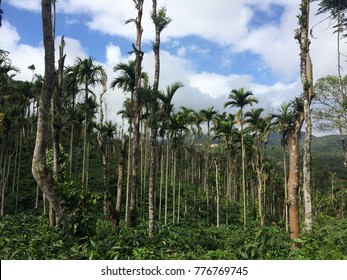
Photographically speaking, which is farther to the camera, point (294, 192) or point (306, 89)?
point (306, 89)

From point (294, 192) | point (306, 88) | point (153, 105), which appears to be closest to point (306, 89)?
point (306, 88)

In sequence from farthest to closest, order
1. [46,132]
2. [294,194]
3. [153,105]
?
[153,105] < [294,194] < [46,132]

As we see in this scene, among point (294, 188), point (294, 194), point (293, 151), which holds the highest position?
point (293, 151)

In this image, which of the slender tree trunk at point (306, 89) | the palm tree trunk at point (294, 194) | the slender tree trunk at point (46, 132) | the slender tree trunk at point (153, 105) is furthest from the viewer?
the slender tree trunk at point (153, 105)

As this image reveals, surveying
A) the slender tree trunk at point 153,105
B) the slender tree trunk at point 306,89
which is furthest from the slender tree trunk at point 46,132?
the slender tree trunk at point 306,89

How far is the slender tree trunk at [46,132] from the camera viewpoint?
897 cm

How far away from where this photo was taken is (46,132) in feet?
30.2

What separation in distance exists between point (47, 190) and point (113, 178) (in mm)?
28846

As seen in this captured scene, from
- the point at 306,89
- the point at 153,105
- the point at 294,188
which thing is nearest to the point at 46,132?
the point at 153,105

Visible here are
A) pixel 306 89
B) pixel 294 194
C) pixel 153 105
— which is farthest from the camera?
pixel 153 105

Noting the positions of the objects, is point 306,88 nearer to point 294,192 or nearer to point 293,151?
point 293,151

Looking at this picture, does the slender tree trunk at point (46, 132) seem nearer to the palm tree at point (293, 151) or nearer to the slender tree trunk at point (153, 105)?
the slender tree trunk at point (153, 105)

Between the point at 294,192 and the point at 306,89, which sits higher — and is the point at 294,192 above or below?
below

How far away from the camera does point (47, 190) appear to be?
912cm
